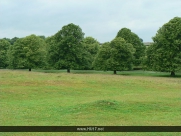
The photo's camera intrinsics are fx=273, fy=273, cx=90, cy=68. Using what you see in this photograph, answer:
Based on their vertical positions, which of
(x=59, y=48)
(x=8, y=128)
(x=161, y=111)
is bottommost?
(x=161, y=111)

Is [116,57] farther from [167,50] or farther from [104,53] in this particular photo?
[167,50]

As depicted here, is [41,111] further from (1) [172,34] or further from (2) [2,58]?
(2) [2,58]

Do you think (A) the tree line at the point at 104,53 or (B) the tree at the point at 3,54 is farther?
(B) the tree at the point at 3,54

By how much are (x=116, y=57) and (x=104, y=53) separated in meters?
2.79

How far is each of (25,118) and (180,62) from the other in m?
38.0

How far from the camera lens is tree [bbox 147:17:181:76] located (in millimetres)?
46312

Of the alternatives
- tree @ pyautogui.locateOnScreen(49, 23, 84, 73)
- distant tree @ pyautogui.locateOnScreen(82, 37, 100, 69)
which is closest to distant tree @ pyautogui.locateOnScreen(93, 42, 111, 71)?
tree @ pyautogui.locateOnScreen(49, 23, 84, 73)

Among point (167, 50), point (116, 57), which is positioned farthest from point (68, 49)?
point (167, 50)

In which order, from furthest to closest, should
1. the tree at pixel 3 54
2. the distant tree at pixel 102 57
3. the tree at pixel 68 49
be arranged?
the tree at pixel 3 54
the tree at pixel 68 49
the distant tree at pixel 102 57

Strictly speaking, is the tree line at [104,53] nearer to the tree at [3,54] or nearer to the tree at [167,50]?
the tree at [167,50]

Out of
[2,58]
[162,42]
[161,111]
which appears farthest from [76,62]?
[161,111]

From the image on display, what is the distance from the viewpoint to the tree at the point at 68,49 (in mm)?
57812

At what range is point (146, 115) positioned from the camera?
13.9 meters

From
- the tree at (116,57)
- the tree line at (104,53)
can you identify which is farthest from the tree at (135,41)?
the tree at (116,57)
